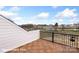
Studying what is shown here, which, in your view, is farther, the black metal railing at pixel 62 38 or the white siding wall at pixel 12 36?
the black metal railing at pixel 62 38

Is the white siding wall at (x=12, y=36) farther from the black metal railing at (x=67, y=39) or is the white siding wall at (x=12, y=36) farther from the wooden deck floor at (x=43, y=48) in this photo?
the black metal railing at (x=67, y=39)

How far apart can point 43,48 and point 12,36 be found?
0.67 m

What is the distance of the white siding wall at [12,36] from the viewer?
10.3ft

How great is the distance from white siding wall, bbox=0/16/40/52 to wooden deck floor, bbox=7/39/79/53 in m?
0.09

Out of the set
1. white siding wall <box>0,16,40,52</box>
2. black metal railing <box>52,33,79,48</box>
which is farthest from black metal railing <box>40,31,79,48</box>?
white siding wall <box>0,16,40,52</box>

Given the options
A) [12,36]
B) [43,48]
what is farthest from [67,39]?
[12,36]

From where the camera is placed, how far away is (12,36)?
3236mm

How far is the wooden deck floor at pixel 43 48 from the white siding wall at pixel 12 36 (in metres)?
0.09

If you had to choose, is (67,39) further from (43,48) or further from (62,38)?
(43,48)

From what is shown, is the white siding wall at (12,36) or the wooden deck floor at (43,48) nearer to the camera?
the white siding wall at (12,36)

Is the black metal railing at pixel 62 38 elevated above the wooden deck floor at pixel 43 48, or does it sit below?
above

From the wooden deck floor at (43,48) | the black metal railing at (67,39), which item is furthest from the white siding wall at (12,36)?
the black metal railing at (67,39)

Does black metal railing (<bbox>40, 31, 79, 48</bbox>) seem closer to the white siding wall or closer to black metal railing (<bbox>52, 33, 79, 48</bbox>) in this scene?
black metal railing (<bbox>52, 33, 79, 48</bbox>)
